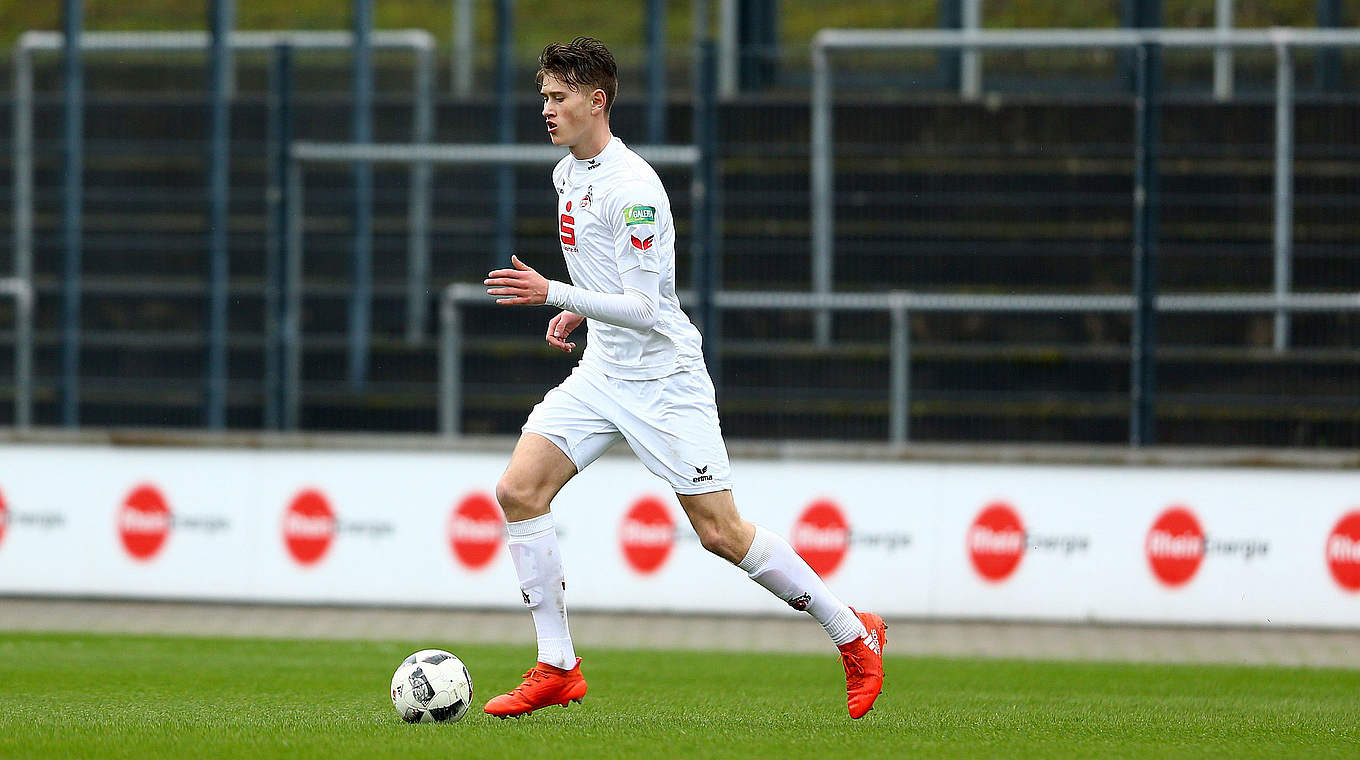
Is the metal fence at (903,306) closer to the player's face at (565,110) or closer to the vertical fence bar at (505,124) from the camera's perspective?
the vertical fence bar at (505,124)

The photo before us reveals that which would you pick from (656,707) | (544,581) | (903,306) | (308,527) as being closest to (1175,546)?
(903,306)

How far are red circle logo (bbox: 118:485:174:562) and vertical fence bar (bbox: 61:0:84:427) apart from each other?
1.14 m

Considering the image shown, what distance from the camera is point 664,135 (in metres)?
13.4

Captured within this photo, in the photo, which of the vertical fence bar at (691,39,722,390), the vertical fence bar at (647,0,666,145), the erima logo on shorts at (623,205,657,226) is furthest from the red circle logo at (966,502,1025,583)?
the erima logo on shorts at (623,205,657,226)

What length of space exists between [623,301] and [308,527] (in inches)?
233

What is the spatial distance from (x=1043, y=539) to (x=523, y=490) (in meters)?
5.49

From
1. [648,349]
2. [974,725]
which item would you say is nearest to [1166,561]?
[974,725]

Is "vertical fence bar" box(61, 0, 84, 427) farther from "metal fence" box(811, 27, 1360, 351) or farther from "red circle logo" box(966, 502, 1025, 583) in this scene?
"red circle logo" box(966, 502, 1025, 583)

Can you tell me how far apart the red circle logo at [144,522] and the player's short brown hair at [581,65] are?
248 inches

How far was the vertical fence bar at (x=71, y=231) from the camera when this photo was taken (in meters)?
12.4

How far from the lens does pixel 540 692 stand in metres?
6.18

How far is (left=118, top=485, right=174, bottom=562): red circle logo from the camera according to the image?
11.4 meters

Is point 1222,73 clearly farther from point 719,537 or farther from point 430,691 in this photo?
point 430,691

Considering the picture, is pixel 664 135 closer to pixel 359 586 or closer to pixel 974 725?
pixel 359 586
